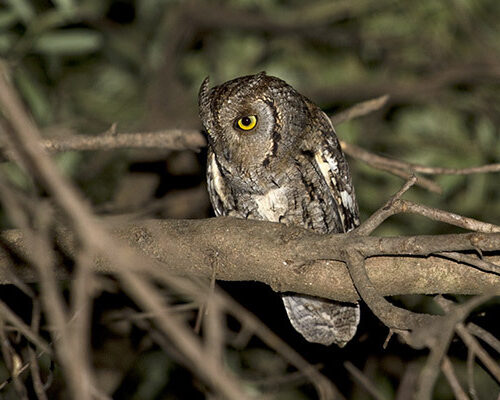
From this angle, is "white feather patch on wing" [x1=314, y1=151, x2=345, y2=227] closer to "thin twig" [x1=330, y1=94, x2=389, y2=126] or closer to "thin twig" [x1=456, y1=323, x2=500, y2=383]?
"thin twig" [x1=330, y1=94, x2=389, y2=126]

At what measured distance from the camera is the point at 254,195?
3.57 meters

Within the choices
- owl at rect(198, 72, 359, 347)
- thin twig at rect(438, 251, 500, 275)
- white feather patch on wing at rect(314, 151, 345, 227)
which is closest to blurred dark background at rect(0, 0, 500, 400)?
owl at rect(198, 72, 359, 347)

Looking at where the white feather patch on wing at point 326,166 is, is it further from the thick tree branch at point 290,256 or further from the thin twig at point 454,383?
the thin twig at point 454,383

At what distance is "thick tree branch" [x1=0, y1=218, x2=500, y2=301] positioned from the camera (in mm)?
2250

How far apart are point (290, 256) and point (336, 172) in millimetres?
1155

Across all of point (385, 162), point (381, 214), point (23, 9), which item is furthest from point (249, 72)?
point (381, 214)

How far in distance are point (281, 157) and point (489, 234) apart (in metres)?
1.54

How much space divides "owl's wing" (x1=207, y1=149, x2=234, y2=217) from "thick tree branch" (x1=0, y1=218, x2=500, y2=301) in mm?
1027

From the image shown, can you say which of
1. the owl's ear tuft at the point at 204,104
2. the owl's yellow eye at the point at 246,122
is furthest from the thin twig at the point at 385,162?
the owl's ear tuft at the point at 204,104

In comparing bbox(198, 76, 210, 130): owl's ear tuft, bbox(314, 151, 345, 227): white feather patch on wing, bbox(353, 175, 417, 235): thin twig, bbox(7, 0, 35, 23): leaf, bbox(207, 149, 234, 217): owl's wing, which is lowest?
bbox(353, 175, 417, 235): thin twig

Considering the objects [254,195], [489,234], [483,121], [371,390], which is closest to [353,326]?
[371,390]

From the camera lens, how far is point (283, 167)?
3447 millimetres

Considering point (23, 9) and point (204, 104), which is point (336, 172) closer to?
point (204, 104)

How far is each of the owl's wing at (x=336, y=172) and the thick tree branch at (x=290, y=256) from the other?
972mm
